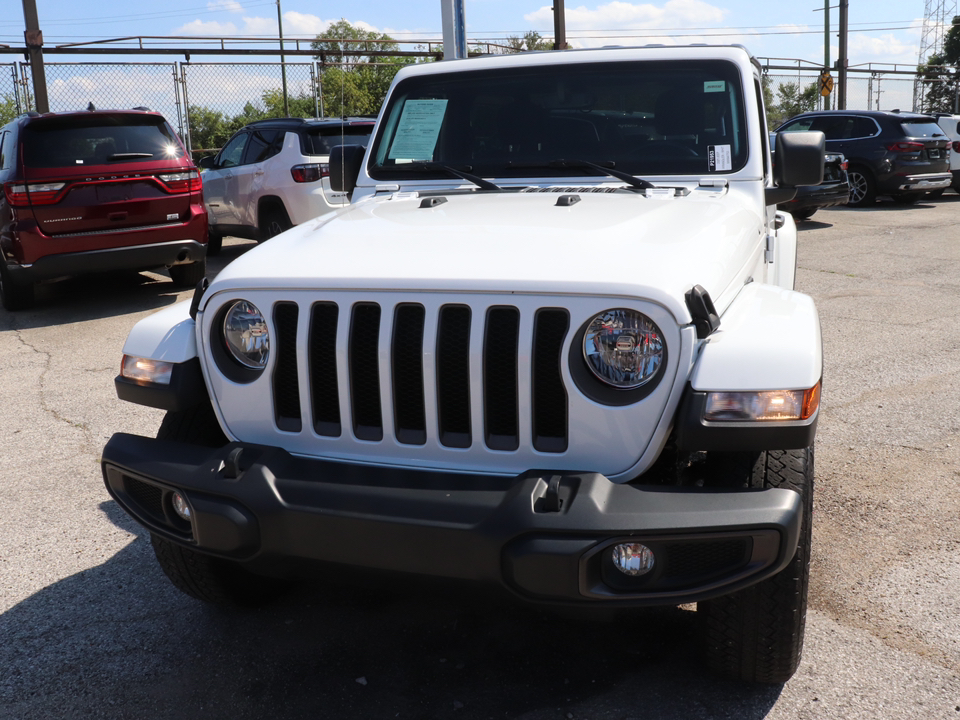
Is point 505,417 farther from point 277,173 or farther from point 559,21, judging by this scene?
point 559,21

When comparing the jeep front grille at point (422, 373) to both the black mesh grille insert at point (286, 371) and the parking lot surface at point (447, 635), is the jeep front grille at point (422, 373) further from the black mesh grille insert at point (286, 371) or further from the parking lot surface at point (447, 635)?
the parking lot surface at point (447, 635)

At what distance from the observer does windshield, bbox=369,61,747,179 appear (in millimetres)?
3604

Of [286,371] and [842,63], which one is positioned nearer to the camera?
[286,371]

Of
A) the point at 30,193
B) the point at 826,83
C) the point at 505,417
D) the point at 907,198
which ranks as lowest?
the point at 907,198

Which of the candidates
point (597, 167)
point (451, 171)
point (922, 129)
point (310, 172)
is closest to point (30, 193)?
point (310, 172)

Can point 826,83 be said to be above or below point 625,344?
above

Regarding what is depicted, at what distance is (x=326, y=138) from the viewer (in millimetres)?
9742

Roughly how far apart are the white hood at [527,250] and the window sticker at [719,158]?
0.35m

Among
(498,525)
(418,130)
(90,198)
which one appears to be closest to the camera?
(498,525)

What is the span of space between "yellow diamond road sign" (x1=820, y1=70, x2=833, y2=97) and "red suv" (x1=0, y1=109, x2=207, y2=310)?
973 inches

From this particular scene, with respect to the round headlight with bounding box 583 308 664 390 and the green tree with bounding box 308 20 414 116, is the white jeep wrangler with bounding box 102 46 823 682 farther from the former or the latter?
the green tree with bounding box 308 20 414 116

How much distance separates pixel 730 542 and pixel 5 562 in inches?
113

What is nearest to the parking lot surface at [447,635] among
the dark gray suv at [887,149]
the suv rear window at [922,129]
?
the dark gray suv at [887,149]

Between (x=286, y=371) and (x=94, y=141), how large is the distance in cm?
653
